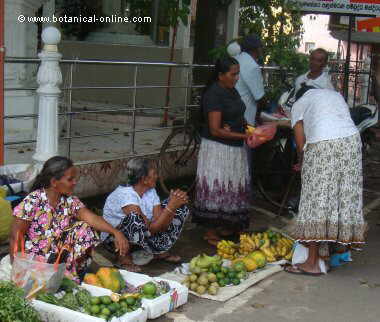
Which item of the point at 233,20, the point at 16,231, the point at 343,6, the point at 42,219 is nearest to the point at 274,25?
the point at 343,6

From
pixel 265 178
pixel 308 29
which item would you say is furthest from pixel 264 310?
pixel 308 29

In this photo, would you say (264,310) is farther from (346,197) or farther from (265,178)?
(265,178)

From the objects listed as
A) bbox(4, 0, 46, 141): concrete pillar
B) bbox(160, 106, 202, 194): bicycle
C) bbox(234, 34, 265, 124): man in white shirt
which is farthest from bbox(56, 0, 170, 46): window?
bbox(234, 34, 265, 124): man in white shirt

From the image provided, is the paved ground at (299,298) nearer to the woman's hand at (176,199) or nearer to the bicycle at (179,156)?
the woman's hand at (176,199)

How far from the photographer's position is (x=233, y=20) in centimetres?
1287

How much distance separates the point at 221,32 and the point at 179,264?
25.4 ft

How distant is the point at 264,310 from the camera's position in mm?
4801

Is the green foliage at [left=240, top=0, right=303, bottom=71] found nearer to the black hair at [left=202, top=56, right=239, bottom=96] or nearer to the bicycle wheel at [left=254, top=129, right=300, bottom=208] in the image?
the bicycle wheel at [left=254, top=129, right=300, bottom=208]

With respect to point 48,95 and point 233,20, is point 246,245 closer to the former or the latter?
point 48,95

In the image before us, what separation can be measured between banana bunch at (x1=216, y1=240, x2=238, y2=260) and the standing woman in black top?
34cm

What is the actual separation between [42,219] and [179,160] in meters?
3.63

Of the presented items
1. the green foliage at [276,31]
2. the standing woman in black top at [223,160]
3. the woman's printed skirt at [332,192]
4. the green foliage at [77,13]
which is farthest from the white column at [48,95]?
the green foliage at [77,13]

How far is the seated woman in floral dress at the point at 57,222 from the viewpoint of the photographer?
4.53m

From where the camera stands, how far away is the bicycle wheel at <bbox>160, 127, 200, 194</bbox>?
7.76m
